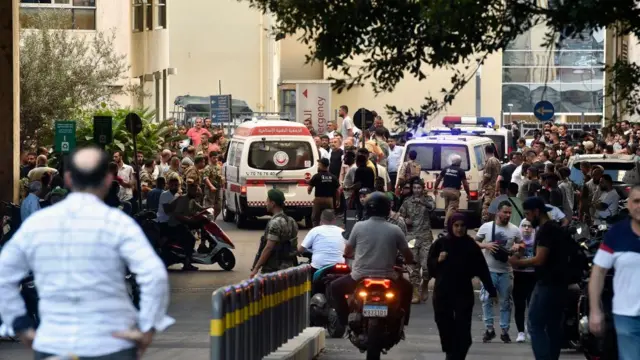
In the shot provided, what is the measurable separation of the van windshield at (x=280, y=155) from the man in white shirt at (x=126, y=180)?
8.54 feet

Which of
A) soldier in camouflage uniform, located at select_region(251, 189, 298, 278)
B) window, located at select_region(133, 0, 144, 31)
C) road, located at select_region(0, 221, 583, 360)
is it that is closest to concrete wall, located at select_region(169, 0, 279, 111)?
window, located at select_region(133, 0, 144, 31)

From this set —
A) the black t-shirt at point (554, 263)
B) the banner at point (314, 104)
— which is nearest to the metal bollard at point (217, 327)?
the black t-shirt at point (554, 263)

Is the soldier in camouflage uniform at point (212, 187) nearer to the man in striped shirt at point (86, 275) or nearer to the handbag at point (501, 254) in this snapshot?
the handbag at point (501, 254)

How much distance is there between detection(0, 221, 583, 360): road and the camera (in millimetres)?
13719

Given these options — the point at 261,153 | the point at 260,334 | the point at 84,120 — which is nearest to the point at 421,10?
the point at 260,334

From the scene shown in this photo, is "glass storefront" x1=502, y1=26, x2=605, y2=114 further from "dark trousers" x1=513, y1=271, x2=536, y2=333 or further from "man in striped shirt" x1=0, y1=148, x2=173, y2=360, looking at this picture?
"man in striped shirt" x1=0, y1=148, x2=173, y2=360

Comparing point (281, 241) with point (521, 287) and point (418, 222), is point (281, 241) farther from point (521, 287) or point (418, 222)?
point (418, 222)

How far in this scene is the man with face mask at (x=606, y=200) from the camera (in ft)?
73.8

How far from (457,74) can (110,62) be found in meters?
22.6

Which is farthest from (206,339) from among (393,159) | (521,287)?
(393,159)

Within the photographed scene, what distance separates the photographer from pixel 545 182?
2167cm

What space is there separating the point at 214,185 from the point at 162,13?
21.0 meters

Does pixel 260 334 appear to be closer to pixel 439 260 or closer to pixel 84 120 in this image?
pixel 439 260

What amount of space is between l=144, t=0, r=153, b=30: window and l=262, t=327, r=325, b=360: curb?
105ft
